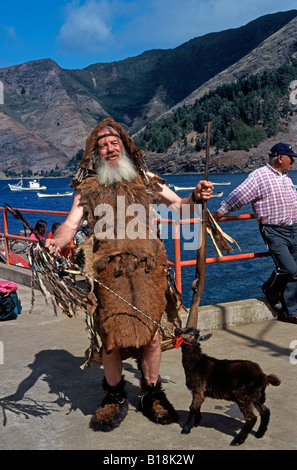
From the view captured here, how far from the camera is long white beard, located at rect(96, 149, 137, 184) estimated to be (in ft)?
11.6

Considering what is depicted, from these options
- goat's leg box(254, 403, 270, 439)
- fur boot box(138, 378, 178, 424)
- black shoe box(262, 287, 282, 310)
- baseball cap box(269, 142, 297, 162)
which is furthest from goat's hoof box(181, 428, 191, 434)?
baseball cap box(269, 142, 297, 162)

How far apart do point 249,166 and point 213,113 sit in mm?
31153

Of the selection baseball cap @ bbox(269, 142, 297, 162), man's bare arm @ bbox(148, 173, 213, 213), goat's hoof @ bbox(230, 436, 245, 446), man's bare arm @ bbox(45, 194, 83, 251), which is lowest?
goat's hoof @ bbox(230, 436, 245, 446)

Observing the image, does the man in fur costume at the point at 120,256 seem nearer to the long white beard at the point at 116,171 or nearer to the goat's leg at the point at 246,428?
the long white beard at the point at 116,171

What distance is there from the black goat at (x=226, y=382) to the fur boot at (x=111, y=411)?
1.48 feet

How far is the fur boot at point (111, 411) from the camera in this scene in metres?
3.40

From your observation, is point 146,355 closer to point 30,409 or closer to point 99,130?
point 30,409

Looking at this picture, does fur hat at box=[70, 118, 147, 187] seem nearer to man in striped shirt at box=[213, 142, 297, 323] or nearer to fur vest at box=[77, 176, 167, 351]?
fur vest at box=[77, 176, 167, 351]

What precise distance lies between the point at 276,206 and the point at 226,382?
2635 mm

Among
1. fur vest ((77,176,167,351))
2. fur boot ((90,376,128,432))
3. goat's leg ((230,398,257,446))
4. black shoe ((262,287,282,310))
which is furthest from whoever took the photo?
black shoe ((262,287,282,310))

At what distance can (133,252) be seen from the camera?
11.0 feet

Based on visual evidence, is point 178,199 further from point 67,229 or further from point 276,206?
point 276,206

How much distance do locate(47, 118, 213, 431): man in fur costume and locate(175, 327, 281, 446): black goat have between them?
0.76ft

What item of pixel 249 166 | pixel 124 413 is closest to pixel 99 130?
pixel 124 413
